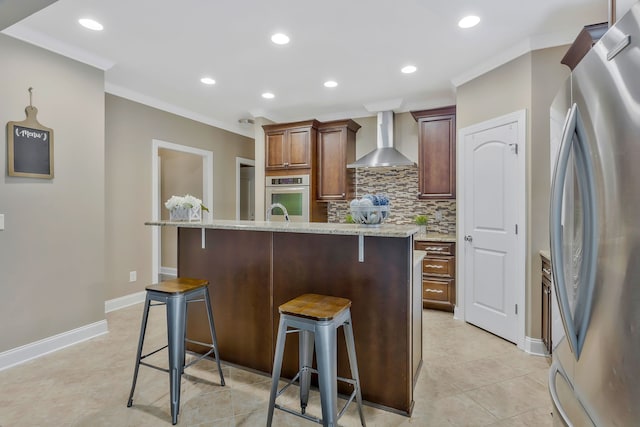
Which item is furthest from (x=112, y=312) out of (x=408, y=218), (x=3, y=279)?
(x=408, y=218)

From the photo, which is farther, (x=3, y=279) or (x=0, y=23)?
(x=3, y=279)

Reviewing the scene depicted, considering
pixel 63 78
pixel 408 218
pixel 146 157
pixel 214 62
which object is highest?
pixel 214 62

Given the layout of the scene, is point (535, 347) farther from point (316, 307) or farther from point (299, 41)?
point (299, 41)

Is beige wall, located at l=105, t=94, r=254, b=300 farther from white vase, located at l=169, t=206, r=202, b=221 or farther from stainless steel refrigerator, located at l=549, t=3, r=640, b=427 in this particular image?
stainless steel refrigerator, located at l=549, t=3, r=640, b=427

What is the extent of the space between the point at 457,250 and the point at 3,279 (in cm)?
414

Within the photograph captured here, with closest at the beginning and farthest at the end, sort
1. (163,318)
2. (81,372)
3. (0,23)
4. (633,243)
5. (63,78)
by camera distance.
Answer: (633,243) → (0,23) → (81,372) → (63,78) → (163,318)

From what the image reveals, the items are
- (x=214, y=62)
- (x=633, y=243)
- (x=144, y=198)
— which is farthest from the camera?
(x=144, y=198)

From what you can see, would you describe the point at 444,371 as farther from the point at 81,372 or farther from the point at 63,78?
the point at 63,78

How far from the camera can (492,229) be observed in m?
3.17

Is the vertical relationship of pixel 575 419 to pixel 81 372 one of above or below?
above

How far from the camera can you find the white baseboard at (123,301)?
377cm

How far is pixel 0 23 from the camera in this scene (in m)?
1.46

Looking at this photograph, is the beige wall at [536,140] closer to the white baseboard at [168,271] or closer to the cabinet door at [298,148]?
the cabinet door at [298,148]

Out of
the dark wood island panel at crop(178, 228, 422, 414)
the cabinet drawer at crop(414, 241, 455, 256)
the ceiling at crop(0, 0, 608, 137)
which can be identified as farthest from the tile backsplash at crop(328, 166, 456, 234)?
the dark wood island panel at crop(178, 228, 422, 414)
